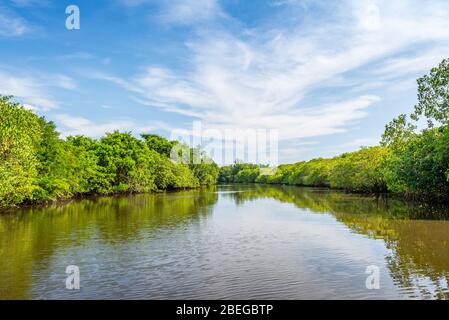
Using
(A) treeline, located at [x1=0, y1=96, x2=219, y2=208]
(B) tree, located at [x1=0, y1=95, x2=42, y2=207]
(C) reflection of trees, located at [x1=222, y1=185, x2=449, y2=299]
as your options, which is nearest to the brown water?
(C) reflection of trees, located at [x1=222, y1=185, x2=449, y2=299]

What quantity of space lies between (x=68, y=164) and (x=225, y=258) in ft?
99.9

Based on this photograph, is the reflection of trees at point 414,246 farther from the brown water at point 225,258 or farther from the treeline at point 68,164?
the treeline at point 68,164

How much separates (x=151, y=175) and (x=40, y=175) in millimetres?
26605

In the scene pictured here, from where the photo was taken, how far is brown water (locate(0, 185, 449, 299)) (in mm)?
9195

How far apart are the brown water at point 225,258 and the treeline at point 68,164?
5.48m

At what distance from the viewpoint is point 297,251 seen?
1369 cm

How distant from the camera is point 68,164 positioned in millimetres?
38719

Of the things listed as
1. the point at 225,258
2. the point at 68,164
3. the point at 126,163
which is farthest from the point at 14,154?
the point at 126,163

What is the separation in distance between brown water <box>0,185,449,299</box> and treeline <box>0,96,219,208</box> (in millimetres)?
5483

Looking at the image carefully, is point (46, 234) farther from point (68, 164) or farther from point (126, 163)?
point (126, 163)

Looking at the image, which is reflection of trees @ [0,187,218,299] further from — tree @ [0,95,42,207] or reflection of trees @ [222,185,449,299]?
reflection of trees @ [222,185,449,299]
